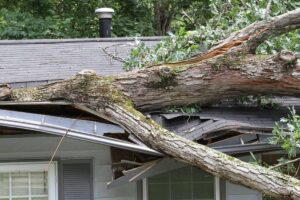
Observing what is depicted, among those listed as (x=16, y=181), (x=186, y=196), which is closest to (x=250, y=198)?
(x=186, y=196)

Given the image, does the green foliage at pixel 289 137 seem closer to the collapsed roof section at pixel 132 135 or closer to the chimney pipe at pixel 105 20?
the collapsed roof section at pixel 132 135

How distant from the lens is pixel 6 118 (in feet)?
15.5

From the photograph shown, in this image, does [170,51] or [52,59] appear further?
[52,59]

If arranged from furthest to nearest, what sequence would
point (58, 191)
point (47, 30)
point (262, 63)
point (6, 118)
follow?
point (47, 30) < point (58, 191) < point (262, 63) < point (6, 118)

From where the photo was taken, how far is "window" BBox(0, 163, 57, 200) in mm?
5551

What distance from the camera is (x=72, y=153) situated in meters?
5.59

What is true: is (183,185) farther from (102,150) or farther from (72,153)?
(72,153)

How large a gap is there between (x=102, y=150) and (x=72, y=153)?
10.9 inches

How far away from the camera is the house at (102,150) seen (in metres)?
4.77

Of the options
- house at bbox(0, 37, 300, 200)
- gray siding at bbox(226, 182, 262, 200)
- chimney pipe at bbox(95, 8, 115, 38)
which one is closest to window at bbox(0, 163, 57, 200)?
house at bbox(0, 37, 300, 200)

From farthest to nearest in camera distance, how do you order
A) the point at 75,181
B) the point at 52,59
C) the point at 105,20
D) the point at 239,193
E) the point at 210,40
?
1. the point at 105,20
2. the point at 52,59
3. the point at 210,40
4. the point at 239,193
5. the point at 75,181

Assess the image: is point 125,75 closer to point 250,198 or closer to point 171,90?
point 171,90

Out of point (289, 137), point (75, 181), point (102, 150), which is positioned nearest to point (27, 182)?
point (75, 181)

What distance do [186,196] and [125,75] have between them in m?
1.38
